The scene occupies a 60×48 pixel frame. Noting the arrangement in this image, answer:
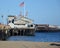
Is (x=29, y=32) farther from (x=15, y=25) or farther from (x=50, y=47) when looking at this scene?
(x=50, y=47)

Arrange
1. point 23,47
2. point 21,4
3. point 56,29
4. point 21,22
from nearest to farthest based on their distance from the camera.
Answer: point 23,47 → point 21,4 → point 21,22 → point 56,29

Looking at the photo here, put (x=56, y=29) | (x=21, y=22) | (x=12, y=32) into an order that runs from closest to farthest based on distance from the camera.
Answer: (x=12, y=32) < (x=21, y=22) < (x=56, y=29)

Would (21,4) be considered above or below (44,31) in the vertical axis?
above

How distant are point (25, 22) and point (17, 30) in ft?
23.1

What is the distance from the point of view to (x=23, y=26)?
98.3 m

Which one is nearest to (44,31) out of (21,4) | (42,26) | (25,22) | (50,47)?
(42,26)

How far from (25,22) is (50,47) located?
8613 cm

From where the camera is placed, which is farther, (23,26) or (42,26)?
(42,26)

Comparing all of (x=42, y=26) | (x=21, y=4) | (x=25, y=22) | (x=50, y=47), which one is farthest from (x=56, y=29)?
(x=50, y=47)

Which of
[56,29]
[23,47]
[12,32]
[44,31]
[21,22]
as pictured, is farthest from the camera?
[56,29]

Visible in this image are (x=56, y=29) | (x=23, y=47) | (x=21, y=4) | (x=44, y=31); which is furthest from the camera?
(x=56, y=29)

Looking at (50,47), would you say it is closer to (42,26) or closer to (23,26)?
(23,26)

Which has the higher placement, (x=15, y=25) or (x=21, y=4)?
(x=21, y=4)

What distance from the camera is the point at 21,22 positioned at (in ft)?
333
